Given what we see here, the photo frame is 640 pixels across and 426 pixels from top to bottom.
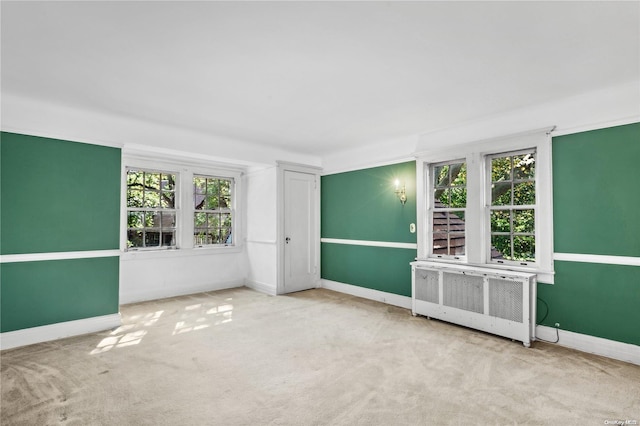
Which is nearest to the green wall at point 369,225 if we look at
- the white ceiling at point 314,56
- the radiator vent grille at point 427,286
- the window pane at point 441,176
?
the window pane at point 441,176

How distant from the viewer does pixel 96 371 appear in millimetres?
2963

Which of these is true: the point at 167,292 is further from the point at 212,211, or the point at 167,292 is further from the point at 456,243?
the point at 456,243

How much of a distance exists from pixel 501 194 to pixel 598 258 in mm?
1223

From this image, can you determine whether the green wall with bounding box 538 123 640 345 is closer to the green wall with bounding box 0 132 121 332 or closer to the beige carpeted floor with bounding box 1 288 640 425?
the beige carpeted floor with bounding box 1 288 640 425

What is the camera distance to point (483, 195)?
432 cm

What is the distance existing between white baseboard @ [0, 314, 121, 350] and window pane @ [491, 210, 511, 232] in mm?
5064

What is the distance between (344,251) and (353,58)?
4.05m

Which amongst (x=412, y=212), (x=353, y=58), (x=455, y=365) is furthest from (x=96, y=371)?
(x=412, y=212)

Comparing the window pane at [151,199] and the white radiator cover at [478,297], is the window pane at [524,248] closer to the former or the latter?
the white radiator cover at [478,297]

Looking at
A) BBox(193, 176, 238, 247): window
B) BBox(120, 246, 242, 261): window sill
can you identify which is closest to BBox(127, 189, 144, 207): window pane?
BBox(120, 246, 242, 261): window sill

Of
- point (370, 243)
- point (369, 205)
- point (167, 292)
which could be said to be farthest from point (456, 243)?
point (167, 292)

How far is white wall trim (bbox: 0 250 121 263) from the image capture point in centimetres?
357

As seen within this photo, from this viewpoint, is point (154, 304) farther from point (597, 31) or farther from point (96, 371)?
point (597, 31)

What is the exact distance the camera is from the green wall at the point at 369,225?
517 cm
